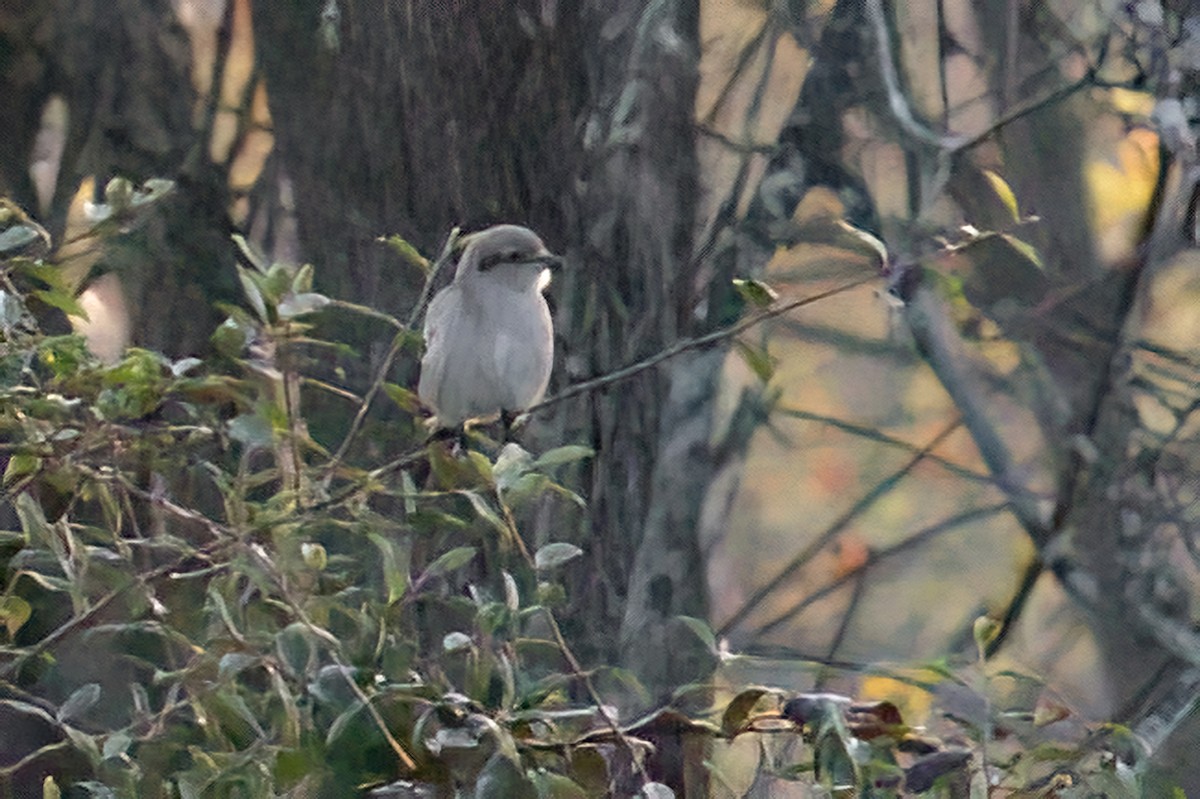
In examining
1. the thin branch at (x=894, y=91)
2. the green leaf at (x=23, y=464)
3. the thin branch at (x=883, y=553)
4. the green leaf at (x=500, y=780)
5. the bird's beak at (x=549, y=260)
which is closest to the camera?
the green leaf at (x=500, y=780)

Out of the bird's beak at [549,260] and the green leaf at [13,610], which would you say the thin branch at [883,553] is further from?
the green leaf at [13,610]

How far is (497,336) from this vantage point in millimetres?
1116

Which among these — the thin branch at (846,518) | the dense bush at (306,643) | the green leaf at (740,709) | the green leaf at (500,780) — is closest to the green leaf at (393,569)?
the dense bush at (306,643)

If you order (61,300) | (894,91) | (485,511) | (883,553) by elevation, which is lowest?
(883,553)

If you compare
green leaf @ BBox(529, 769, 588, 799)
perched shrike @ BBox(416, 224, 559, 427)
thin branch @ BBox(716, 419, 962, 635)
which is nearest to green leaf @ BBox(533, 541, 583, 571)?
green leaf @ BBox(529, 769, 588, 799)

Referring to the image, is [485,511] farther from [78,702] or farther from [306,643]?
[78,702]

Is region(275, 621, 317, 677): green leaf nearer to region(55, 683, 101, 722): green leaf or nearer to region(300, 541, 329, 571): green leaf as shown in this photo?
region(300, 541, 329, 571): green leaf

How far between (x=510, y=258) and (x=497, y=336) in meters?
0.07

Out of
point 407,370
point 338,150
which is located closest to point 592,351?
point 407,370

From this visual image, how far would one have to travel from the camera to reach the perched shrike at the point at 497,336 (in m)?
1.10

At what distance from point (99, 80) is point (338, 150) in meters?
0.34

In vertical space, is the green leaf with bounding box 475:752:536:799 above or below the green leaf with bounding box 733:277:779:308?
below

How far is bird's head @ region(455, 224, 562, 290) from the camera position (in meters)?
1.10

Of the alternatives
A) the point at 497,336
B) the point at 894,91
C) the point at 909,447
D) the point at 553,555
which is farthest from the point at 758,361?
the point at 909,447
